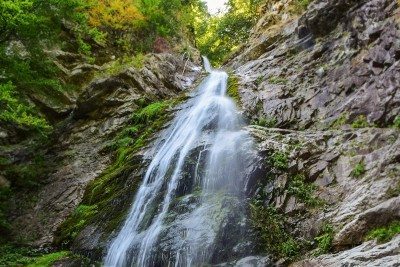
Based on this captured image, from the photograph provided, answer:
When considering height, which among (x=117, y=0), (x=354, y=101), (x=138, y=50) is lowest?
(x=354, y=101)

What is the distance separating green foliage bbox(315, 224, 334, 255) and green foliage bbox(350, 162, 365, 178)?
4.46 ft

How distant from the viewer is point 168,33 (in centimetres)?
2356

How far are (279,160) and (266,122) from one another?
2.56 meters

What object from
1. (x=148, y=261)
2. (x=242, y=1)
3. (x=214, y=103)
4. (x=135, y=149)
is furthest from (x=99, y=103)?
(x=242, y=1)

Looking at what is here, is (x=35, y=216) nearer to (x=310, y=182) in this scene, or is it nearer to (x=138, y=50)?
(x=310, y=182)

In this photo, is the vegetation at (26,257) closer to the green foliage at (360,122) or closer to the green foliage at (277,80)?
the green foliage at (360,122)

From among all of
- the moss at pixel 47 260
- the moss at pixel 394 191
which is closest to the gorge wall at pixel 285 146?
the moss at pixel 394 191

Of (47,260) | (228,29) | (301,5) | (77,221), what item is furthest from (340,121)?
(228,29)

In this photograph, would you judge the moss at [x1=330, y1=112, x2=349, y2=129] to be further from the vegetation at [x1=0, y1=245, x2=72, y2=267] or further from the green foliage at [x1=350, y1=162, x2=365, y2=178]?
the vegetation at [x1=0, y1=245, x2=72, y2=267]

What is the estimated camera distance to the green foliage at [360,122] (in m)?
9.08

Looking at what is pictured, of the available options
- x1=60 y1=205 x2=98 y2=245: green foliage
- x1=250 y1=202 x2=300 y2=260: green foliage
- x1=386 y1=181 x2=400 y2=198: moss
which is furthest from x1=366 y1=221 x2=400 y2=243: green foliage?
x1=60 y1=205 x2=98 y2=245: green foliage

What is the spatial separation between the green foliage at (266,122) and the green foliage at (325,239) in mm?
4428

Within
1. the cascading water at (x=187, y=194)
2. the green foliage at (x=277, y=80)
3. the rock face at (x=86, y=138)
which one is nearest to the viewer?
the cascading water at (x=187, y=194)

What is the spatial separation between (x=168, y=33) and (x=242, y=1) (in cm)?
744
